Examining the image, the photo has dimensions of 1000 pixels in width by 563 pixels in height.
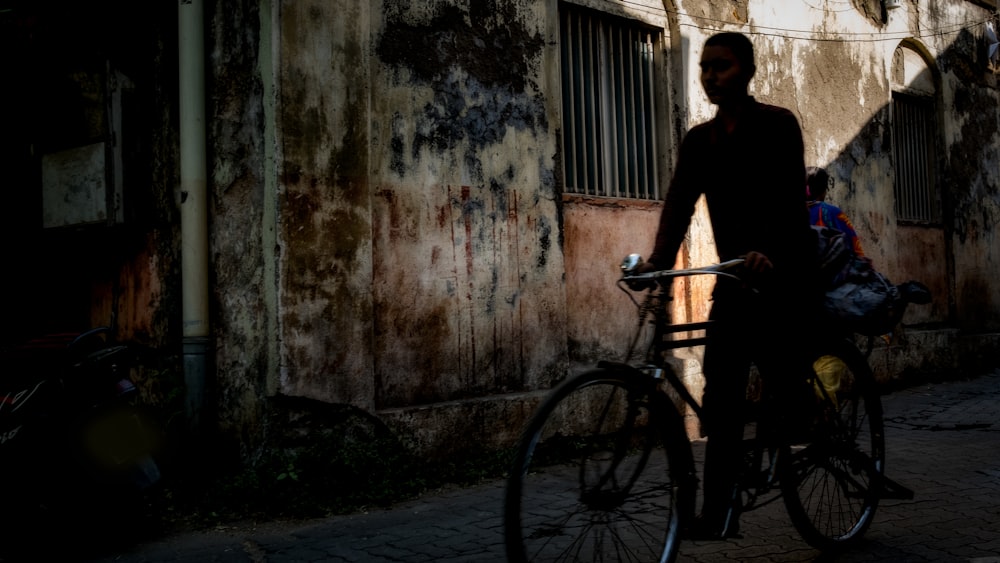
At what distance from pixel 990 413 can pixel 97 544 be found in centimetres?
713

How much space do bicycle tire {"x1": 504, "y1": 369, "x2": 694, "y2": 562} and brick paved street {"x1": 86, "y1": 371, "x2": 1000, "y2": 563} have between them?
2.81 ft

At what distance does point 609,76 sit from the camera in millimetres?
→ 6777

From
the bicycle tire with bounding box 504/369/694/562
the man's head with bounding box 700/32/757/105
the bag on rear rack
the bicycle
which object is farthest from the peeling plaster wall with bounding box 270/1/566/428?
the bag on rear rack

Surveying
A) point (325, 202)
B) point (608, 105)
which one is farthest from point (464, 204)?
point (608, 105)

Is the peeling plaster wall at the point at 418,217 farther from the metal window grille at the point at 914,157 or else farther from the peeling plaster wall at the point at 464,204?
the metal window grille at the point at 914,157

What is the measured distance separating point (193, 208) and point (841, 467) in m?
3.82

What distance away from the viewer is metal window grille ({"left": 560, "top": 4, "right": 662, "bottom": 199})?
6473mm

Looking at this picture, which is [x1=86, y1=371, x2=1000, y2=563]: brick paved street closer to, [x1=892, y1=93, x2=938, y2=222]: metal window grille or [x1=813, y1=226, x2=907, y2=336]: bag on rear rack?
[x1=813, y1=226, x2=907, y2=336]: bag on rear rack

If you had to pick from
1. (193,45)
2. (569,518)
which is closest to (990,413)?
(569,518)

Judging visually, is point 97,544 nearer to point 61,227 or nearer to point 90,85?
point 61,227

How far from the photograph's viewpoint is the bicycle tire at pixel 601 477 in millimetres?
2543

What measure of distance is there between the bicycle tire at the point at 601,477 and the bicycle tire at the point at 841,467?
2.32ft

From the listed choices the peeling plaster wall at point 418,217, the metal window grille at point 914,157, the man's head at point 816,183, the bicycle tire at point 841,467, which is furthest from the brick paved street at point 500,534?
the metal window grille at point 914,157

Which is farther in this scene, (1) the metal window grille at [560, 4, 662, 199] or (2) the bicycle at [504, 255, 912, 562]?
(1) the metal window grille at [560, 4, 662, 199]
